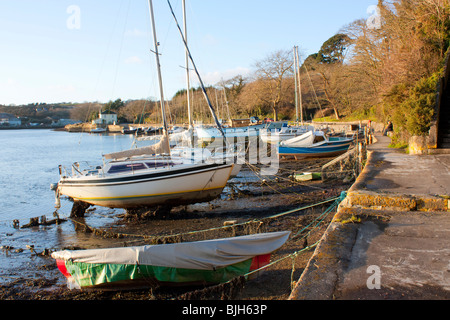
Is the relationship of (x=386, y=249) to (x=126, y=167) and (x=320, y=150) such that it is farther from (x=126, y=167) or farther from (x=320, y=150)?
(x=320, y=150)

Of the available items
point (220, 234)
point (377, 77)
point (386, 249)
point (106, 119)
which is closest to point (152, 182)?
point (220, 234)

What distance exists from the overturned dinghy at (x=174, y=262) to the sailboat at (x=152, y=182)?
21.2ft

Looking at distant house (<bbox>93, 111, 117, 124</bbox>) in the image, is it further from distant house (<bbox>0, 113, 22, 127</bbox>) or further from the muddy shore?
the muddy shore

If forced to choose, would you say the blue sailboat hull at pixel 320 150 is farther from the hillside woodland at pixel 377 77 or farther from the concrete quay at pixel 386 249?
the concrete quay at pixel 386 249

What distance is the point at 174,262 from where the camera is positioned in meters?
6.88

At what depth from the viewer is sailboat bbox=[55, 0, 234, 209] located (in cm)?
1371

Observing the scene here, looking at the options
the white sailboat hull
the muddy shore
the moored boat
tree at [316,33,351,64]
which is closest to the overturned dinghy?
the muddy shore

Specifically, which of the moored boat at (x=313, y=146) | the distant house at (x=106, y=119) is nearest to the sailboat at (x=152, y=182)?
the moored boat at (x=313, y=146)

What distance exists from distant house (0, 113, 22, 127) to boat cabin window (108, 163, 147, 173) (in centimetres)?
18114

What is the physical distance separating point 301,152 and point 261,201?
1335cm

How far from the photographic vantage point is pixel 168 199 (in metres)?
14.0

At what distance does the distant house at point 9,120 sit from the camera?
168 meters
